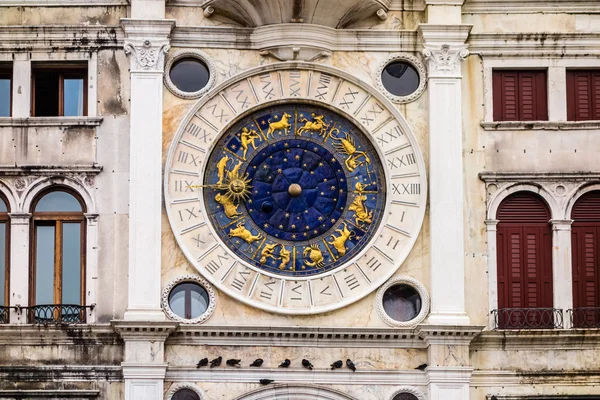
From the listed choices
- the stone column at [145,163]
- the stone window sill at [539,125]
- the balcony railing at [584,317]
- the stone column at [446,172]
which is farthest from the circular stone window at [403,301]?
the stone column at [145,163]

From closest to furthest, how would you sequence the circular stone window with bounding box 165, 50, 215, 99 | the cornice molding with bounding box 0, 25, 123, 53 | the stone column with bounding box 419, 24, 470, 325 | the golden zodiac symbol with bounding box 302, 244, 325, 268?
1. the stone column with bounding box 419, 24, 470, 325
2. the golden zodiac symbol with bounding box 302, 244, 325, 268
3. the circular stone window with bounding box 165, 50, 215, 99
4. the cornice molding with bounding box 0, 25, 123, 53

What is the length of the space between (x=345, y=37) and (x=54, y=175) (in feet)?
19.4

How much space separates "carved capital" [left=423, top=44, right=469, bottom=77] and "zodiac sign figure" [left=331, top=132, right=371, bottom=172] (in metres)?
1.90

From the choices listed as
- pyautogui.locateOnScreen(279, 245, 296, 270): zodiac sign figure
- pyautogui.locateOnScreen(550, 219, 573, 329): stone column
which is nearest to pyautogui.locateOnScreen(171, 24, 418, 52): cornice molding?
pyautogui.locateOnScreen(279, 245, 296, 270): zodiac sign figure

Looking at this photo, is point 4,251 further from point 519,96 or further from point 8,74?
point 519,96

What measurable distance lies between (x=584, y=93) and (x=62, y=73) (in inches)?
381

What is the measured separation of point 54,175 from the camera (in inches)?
1439

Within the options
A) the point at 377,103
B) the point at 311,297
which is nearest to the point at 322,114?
the point at 377,103

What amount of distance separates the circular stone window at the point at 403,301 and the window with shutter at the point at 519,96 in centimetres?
355

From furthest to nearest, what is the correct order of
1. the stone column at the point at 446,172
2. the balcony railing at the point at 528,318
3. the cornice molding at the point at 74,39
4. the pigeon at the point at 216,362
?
the cornice molding at the point at 74,39 < the balcony railing at the point at 528,318 < the stone column at the point at 446,172 < the pigeon at the point at 216,362

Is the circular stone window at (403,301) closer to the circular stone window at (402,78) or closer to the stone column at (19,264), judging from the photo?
the circular stone window at (402,78)

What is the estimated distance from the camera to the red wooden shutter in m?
36.6

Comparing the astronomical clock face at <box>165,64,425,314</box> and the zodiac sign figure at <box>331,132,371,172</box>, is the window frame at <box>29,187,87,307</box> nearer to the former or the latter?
the astronomical clock face at <box>165,64,425,314</box>

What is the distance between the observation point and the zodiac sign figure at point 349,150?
36.9 meters
